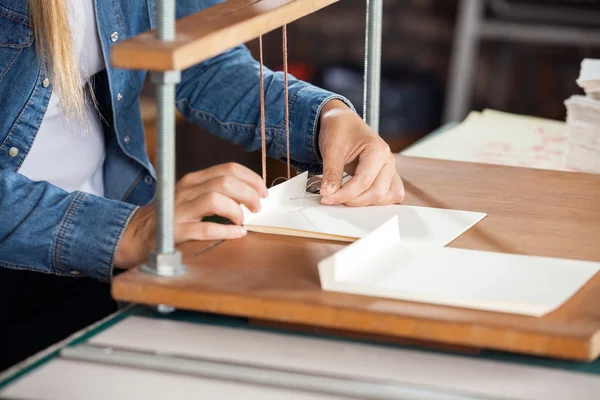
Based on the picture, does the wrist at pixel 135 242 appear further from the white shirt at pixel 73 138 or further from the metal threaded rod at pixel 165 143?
the white shirt at pixel 73 138

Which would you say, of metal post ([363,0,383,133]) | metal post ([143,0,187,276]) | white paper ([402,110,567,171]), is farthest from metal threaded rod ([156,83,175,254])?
white paper ([402,110,567,171])

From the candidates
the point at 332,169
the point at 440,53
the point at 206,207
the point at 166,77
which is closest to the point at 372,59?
the point at 332,169

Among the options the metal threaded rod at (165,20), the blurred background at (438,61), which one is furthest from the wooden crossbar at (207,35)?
the blurred background at (438,61)

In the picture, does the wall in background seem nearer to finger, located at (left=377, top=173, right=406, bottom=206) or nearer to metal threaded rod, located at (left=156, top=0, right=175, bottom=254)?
finger, located at (left=377, top=173, right=406, bottom=206)

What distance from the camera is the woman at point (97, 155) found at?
0.98 m

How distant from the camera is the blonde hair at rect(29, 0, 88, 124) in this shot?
1.14 m

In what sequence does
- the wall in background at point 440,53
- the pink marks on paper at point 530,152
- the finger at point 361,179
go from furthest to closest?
the wall in background at point 440,53, the pink marks on paper at point 530,152, the finger at point 361,179

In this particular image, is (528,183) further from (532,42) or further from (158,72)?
(532,42)

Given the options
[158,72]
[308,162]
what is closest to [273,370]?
[158,72]

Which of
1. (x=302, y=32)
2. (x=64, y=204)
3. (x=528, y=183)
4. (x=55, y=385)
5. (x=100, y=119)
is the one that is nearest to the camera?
(x=55, y=385)

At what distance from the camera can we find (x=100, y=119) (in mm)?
1371

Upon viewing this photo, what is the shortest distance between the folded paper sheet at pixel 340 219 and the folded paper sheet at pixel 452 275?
58 mm

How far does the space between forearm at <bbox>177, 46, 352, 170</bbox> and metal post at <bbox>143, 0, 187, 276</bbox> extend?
44 centimetres

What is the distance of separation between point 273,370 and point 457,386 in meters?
0.15
